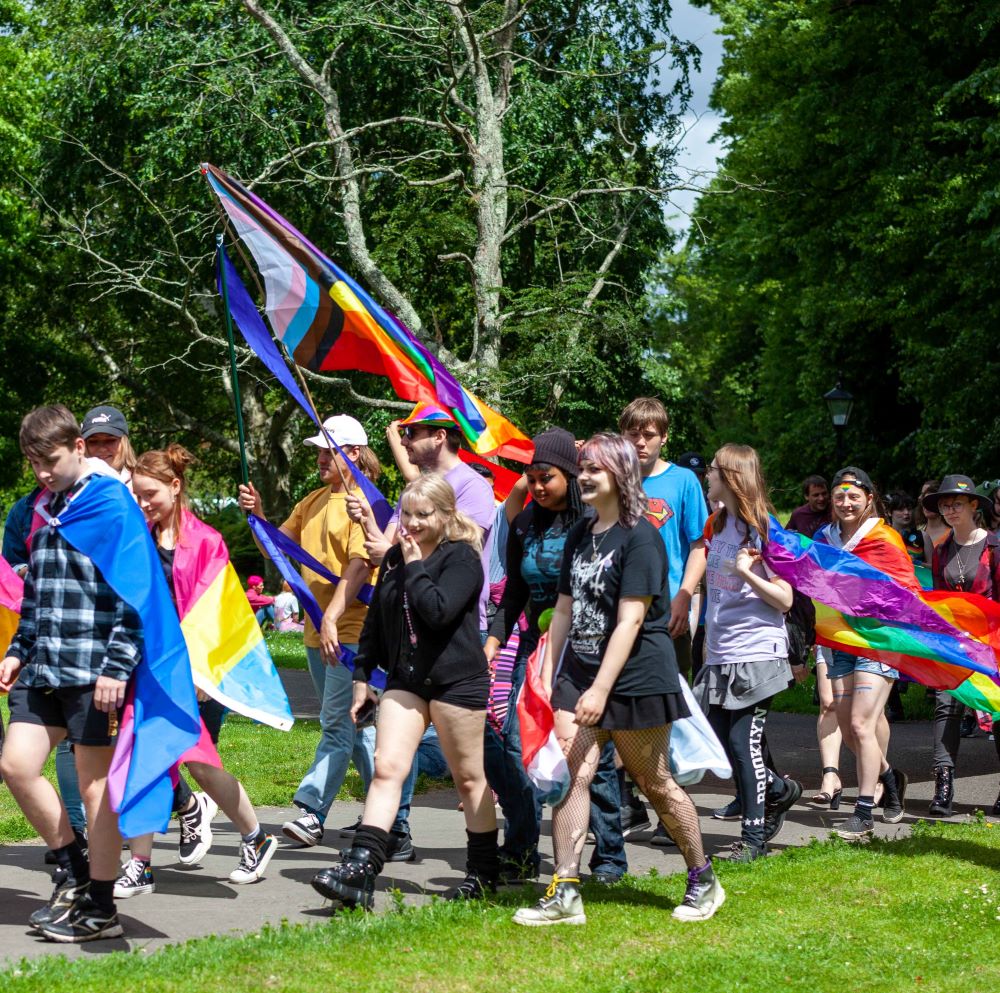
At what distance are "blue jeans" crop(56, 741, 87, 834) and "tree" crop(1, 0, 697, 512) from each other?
9.84m

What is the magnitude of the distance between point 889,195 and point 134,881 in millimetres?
16378

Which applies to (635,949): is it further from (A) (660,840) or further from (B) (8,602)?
(B) (8,602)

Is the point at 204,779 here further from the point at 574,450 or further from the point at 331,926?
the point at 574,450

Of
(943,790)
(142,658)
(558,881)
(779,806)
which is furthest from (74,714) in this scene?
(943,790)

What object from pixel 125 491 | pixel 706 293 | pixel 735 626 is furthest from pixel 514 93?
pixel 706 293

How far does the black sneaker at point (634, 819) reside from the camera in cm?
775

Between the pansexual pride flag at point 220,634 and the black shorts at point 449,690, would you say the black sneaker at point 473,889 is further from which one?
the pansexual pride flag at point 220,634

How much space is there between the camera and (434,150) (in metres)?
18.6

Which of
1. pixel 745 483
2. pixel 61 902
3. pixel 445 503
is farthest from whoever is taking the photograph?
pixel 745 483

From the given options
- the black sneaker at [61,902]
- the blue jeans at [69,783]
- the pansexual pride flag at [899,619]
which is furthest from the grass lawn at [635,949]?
the blue jeans at [69,783]

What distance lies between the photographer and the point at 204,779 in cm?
632

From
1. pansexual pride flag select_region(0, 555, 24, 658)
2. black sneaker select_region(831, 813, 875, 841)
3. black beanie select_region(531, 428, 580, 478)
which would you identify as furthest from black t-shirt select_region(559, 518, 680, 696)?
pansexual pride flag select_region(0, 555, 24, 658)

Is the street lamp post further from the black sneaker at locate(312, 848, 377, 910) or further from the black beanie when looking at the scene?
the black sneaker at locate(312, 848, 377, 910)

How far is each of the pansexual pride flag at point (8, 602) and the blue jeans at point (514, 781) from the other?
2207mm
